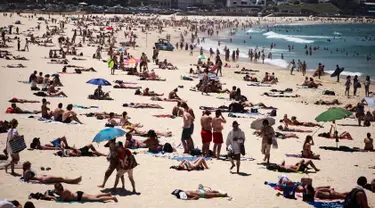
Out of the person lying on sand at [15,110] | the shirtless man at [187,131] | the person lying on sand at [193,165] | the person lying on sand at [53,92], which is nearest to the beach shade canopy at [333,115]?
the shirtless man at [187,131]

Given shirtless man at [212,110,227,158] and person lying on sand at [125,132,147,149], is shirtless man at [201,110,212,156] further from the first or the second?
person lying on sand at [125,132,147,149]

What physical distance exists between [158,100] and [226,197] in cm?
1233

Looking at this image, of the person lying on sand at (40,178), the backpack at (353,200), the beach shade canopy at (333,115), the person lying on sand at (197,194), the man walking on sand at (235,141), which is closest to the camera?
the backpack at (353,200)

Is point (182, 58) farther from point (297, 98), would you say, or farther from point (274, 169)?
point (274, 169)

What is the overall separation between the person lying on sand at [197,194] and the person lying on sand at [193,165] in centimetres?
182

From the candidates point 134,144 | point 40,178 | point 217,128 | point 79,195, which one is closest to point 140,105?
point 134,144

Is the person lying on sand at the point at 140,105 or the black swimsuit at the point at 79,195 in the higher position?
the black swimsuit at the point at 79,195

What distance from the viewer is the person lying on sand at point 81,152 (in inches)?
510

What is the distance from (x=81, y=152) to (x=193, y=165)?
2693 millimetres

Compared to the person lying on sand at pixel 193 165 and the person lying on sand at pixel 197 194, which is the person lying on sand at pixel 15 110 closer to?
the person lying on sand at pixel 193 165

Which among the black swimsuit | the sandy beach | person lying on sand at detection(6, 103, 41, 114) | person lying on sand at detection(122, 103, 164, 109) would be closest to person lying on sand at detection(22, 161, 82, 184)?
the sandy beach

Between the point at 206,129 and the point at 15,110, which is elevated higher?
the point at 206,129

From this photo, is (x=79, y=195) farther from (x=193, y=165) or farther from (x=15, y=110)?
(x=15, y=110)

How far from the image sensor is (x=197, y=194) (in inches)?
410
